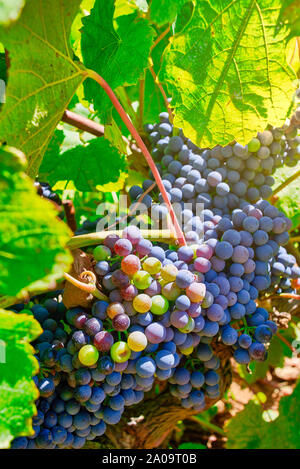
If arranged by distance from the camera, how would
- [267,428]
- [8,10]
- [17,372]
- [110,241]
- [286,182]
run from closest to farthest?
1. [8,10]
2. [17,372]
3. [110,241]
4. [286,182]
5. [267,428]

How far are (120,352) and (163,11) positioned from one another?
0.58 meters

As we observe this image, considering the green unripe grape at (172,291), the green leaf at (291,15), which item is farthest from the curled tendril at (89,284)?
the green leaf at (291,15)

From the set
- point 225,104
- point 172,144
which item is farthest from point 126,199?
point 225,104

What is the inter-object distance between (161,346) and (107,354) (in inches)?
Answer: 4.4

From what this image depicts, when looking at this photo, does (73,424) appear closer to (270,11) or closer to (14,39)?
(14,39)

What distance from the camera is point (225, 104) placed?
3.01 ft

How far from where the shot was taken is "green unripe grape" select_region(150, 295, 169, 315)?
33.8 inches

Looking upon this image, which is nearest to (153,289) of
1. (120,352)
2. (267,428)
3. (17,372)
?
(120,352)

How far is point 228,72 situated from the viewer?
0.88 m

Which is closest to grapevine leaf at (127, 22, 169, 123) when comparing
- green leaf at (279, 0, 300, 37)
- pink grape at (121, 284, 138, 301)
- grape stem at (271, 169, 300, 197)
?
A: grape stem at (271, 169, 300, 197)

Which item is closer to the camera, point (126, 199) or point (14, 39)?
point (14, 39)

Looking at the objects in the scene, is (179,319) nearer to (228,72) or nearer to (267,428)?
(228,72)
